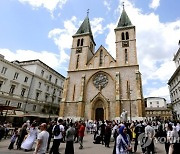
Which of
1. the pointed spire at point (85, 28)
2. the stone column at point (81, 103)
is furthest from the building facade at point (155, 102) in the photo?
the stone column at point (81, 103)

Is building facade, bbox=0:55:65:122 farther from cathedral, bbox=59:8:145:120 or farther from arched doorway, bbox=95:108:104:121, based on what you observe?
arched doorway, bbox=95:108:104:121

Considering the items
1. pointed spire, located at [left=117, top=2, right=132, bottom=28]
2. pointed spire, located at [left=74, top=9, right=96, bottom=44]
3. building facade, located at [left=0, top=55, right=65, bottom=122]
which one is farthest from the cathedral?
building facade, located at [left=0, top=55, right=65, bottom=122]

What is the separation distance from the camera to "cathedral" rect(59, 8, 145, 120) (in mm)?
24547

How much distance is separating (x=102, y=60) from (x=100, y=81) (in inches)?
194

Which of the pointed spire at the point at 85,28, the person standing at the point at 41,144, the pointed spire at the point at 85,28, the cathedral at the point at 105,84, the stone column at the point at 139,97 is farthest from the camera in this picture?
the pointed spire at the point at 85,28

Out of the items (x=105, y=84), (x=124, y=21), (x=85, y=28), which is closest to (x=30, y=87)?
(x=105, y=84)

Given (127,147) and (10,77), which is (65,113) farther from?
(127,147)

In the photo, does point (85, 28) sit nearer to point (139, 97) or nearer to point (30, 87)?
point (30, 87)

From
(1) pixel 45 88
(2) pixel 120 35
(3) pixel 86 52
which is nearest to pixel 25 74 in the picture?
(1) pixel 45 88

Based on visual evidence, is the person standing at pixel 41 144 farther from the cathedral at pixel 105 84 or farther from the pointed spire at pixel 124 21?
the pointed spire at pixel 124 21

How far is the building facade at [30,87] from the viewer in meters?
26.1

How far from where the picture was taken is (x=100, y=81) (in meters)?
28.0

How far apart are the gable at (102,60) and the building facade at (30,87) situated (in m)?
12.8

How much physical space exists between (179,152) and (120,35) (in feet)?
93.5
